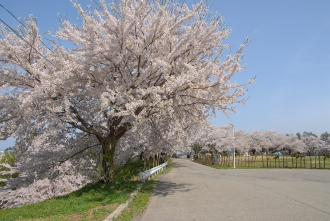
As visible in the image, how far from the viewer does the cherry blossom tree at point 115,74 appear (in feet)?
30.3

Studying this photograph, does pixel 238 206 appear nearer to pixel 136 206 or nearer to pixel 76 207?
pixel 136 206

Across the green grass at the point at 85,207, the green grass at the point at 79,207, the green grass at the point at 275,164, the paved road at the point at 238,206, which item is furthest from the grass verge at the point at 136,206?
the green grass at the point at 275,164

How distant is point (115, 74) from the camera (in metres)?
10.3

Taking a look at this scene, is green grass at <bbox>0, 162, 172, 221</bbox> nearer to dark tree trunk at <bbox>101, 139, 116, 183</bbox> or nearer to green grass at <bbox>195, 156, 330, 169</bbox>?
dark tree trunk at <bbox>101, 139, 116, 183</bbox>

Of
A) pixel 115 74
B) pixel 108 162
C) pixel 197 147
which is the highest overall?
pixel 115 74

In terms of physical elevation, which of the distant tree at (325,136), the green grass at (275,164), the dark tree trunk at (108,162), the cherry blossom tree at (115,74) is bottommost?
the green grass at (275,164)

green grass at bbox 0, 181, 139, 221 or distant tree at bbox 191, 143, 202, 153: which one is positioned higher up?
distant tree at bbox 191, 143, 202, 153

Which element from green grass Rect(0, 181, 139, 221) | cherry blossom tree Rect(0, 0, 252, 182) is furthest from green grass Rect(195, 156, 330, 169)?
green grass Rect(0, 181, 139, 221)

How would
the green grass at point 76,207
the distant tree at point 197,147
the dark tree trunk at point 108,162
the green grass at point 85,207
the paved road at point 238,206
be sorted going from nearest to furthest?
the paved road at point 238,206
the green grass at point 85,207
the green grass at point 76,207
the dark tree trunk at point 108,162
the distant tree at point 197,147

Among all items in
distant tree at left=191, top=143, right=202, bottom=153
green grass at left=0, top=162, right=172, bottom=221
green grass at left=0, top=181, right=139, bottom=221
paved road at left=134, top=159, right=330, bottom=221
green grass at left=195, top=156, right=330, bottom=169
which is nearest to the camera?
paved road at left=134, top=159, right=330, bottom=221

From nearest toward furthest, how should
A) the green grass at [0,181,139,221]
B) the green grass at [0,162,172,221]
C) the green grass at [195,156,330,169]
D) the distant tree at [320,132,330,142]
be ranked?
1. the green grass at [0,162,172,221]
2. the green grass at [0,181,139,221]
3. the green grass at [195,156,330,169]
4. the distant tree at [320,132,330,142]

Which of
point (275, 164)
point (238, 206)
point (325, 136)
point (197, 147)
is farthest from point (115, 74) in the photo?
point (325, 136)

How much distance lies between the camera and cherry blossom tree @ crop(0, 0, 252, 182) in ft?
30.3

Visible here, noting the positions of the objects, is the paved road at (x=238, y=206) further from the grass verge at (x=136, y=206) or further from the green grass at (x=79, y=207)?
the green grass at (x=79, y=207)
